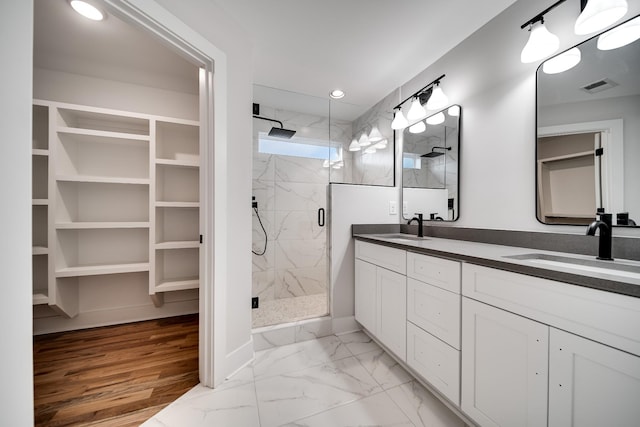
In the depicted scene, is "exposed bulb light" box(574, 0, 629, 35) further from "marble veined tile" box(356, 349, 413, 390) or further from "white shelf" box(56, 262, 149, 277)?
"white shelf" box(56, 262, 149, 277)

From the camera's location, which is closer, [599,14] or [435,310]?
[599,14]

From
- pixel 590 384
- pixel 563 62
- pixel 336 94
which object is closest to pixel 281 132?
pixel 336 94

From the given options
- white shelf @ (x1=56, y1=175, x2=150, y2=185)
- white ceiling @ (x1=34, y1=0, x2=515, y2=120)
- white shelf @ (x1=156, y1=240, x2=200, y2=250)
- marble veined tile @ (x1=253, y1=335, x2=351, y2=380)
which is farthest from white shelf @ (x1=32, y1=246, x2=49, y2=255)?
marble veined tile @ (x1=253, y1=335, x2=351, y2=380)

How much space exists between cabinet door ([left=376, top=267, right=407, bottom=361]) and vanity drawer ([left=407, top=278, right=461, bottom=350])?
0.07 meters

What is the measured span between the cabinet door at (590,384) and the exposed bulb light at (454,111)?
5.10 ft

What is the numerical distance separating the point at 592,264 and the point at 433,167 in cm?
118

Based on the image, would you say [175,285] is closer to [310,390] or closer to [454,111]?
[310,390]

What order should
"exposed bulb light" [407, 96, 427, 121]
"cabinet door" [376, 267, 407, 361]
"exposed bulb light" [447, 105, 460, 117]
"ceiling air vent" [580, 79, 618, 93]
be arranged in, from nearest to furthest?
"ceiling air vent" [580, 79, 618, 93]
"cabinet door" [376, 267, 407, 361]
"exposed bulb light" [447, 105, 460, 117]
"exposed bulb light" [407, 96, 427, 121]

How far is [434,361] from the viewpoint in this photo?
1.27m

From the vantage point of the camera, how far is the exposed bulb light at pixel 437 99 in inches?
71.2

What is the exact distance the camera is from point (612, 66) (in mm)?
1053

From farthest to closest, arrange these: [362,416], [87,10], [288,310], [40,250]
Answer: [288,310] < [40,250] < [87,10] < [362,416]

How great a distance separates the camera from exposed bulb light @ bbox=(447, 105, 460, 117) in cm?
177

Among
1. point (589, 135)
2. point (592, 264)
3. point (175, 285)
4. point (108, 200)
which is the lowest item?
point (175, 285)
